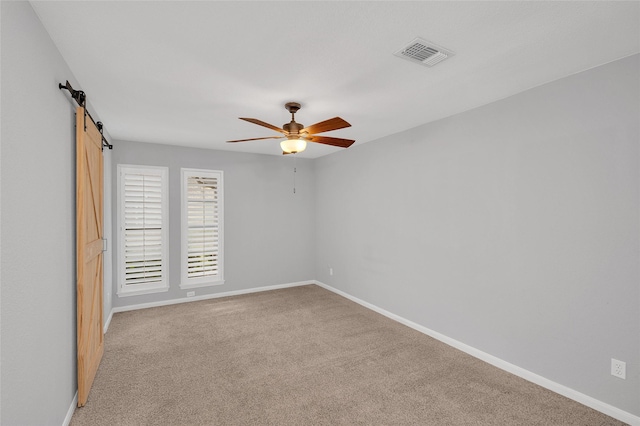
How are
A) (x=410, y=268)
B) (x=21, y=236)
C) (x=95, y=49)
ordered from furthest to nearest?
(x=410, y=268)
(x=95, y=49)
(x=21, y=236)

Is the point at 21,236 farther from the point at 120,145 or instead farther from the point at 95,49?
the point at 120,145

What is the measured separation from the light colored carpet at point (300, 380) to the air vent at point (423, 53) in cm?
271

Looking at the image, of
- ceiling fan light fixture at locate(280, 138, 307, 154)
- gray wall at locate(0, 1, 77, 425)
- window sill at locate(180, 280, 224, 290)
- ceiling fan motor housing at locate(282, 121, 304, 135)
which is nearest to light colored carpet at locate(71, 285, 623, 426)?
gray wall at locate(0, 1, 77, 425)

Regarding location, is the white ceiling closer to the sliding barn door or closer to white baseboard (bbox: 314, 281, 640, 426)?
the sliding barn door

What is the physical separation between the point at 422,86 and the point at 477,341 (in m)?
2.72

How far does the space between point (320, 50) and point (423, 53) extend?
2.40ft

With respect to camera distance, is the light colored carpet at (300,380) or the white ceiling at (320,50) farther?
the light colored carpet at (300,380)

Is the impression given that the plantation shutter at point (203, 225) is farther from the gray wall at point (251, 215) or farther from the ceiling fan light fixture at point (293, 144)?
the ceiling fan light fixture at point (293, 144)

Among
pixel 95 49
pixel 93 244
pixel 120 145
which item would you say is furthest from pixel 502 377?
pixel 120 145

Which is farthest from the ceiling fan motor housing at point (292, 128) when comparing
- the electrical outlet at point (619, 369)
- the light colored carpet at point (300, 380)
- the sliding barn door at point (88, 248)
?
the electrical outlet at point (619, 369)

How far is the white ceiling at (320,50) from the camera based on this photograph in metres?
1.72

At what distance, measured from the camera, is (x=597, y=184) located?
2.44 m

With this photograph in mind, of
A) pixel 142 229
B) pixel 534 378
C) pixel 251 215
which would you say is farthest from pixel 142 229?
pixel 534 378

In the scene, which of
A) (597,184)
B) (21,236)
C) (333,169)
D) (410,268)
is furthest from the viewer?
(333,169)
